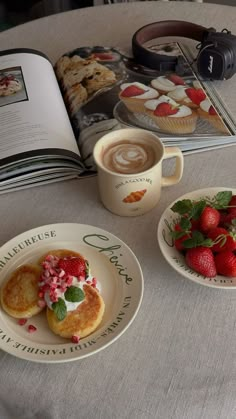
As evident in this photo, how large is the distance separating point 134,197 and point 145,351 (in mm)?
233

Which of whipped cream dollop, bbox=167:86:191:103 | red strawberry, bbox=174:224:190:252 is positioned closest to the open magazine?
whipped cream dollop, bbox=167:86:191:103

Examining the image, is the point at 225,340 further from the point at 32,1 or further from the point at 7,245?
the point at 32,1

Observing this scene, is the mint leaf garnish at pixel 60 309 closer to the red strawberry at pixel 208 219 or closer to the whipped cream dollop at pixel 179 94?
the red strawberry at pixel 208 219

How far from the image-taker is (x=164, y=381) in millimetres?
574

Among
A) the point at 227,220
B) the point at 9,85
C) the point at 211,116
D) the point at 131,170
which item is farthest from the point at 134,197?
the point at 9,85

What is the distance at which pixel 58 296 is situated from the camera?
24.0 inches

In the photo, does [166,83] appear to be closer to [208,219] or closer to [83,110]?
[83,110]

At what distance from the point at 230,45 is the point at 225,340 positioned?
59 centimetres

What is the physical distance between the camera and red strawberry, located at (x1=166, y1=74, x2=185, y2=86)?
38.1 inches

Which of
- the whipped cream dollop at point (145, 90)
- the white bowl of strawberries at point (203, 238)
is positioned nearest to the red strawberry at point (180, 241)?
the white bowl of strawberries at point (203, 238)

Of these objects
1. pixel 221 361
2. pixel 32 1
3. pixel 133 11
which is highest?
pixel 133 11

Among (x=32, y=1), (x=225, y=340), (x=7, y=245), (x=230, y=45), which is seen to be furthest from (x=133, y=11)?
(x=32, y=1)

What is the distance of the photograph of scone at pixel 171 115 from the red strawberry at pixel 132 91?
0.03 m

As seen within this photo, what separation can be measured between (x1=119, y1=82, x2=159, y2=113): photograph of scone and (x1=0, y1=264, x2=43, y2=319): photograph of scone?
378 mm
